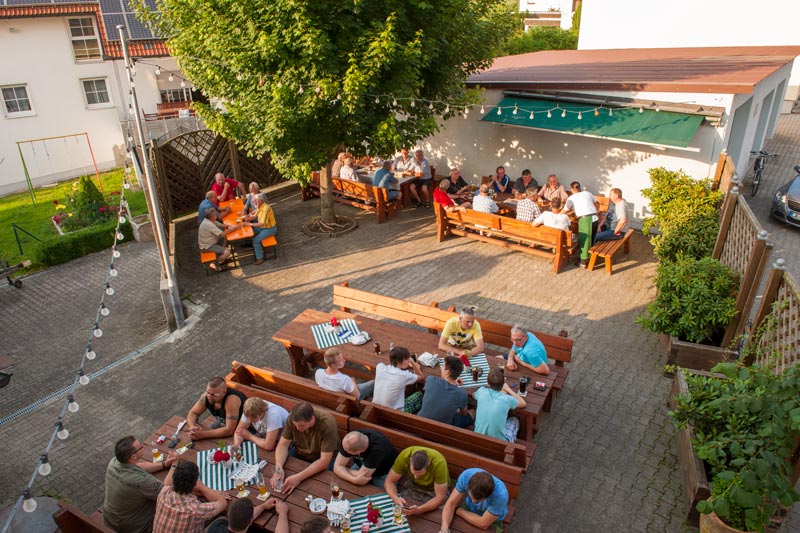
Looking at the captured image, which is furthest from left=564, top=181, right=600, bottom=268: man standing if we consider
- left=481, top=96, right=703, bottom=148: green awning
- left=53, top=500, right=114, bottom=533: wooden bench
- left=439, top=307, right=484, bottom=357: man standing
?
left=53, top=500, right=114, bottom=533: wooden bench

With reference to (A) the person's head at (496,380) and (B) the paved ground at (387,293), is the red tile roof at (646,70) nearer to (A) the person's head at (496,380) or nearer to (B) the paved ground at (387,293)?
(B) the paved ground at (387,293)

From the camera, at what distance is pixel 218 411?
623cm

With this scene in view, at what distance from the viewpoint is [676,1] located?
68.7ft

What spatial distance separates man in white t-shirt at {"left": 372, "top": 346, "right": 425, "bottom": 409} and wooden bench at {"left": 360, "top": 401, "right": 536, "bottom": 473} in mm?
201

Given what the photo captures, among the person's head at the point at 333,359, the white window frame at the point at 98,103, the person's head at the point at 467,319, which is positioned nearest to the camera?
the person's head at the point at 333,359

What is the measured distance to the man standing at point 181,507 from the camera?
15.9 feet

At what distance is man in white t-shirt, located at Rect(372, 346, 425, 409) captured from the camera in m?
6.31

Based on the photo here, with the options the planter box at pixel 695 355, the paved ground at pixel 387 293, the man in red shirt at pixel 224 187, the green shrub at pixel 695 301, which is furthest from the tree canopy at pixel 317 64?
Answer: the planter box at pixel 695 355

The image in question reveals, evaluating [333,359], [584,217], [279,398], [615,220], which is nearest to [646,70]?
[615,220]

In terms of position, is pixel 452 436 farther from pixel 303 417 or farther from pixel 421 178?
pixel 421 178

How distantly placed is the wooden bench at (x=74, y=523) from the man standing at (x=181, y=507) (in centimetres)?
49

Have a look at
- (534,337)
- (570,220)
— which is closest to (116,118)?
(570,220)

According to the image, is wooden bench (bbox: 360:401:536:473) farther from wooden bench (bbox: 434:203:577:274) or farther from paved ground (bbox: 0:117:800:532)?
wooden bench (bbox: 434:203:577:274)

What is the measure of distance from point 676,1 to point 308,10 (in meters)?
17.5
